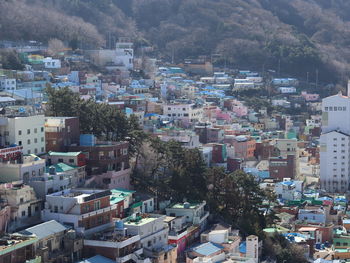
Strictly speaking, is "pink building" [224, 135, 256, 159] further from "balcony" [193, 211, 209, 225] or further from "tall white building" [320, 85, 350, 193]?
"balcony" [193, 211, 209, 225]

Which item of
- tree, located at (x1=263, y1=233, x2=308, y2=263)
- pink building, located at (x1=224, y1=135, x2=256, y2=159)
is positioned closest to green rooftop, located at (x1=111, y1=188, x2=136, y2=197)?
tree, located at (x1=263, y1=233, x2=308, y2=263)

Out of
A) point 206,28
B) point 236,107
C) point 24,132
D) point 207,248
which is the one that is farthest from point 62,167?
point 206,28

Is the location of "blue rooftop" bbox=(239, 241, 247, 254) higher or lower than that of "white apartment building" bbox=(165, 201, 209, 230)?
lower

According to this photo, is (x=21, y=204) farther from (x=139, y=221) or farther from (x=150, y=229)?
(x=150, y=229)

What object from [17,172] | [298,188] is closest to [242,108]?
[298,188]

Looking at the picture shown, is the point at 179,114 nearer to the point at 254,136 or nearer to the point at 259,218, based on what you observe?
the point at 254,136

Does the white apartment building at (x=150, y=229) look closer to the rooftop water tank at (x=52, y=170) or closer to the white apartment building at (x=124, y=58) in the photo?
the rooftop water tank at (x=52, y=170)
